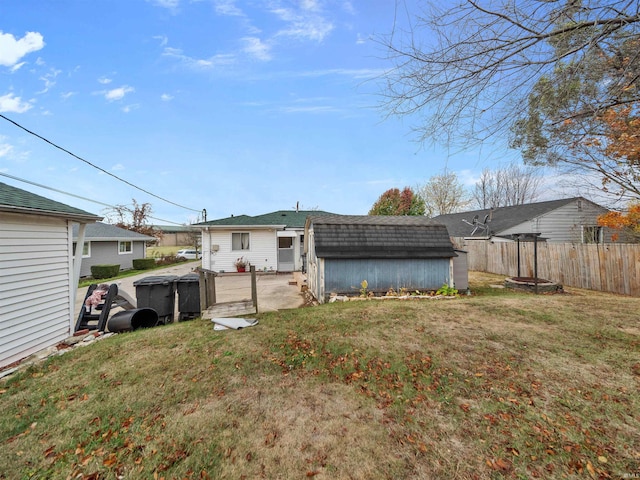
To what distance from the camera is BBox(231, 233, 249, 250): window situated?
15773mm

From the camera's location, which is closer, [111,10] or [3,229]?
[3,229]

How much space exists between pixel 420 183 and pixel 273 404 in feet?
107

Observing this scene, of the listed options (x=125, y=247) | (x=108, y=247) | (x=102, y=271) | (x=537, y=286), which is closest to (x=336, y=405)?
(x=537, y=286)

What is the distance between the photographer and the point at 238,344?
14.5 ft

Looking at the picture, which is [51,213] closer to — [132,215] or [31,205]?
[31,205]

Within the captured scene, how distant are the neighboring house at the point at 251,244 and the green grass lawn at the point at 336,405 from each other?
10.9m

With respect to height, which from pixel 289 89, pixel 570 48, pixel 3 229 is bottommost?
pixel 3 229

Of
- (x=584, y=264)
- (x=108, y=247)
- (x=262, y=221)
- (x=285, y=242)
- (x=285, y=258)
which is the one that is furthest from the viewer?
(x=108, y=247)

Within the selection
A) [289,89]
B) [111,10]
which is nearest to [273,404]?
[289,89]

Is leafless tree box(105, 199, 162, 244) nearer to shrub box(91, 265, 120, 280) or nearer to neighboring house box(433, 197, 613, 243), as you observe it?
shrub box(91, 265, 120, 280)

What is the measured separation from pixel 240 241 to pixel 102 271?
8.81 metres

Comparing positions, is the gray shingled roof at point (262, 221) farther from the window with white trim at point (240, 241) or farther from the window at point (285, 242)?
the window at point (285, 242)

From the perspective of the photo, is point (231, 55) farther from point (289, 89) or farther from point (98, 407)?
point (98, 407)

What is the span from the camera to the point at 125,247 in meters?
20.1
